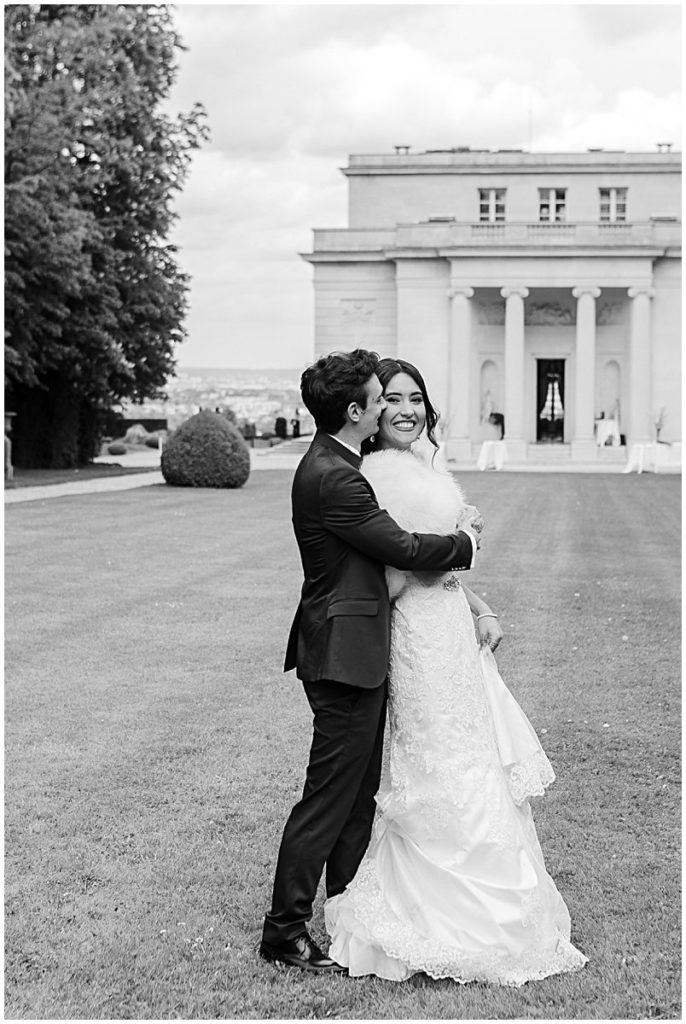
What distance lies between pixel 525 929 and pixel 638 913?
2.70ft

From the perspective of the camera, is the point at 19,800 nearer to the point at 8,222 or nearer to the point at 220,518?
the point at 220,518

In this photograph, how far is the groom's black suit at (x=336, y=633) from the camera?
4.06 m

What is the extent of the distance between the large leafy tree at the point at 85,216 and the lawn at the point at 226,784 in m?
14.2

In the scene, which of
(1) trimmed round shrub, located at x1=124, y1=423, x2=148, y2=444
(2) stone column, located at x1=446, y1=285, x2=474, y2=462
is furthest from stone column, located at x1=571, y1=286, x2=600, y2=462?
(1) trimmed round shrub, located at x1=124, y1=423, x2=148, y2=444

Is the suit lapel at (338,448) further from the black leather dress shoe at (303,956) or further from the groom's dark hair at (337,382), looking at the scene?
the black leather dress shoe at (303,956)

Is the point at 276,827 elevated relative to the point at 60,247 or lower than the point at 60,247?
lower

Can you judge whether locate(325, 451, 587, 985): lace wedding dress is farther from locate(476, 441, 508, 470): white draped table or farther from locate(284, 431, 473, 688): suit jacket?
locate(476, 441, 508, 470): white draped table

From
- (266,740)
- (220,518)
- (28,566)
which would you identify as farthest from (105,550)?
(266,740)

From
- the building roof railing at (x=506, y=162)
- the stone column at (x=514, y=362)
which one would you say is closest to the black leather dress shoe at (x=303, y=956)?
the stone column at (x=514, y=362)

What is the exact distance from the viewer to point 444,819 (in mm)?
4164

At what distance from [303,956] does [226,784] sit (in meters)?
2.08

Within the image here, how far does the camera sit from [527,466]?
41594mm

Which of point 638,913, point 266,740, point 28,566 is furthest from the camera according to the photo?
point 28,566

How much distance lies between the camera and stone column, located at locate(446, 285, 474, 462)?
152ft
